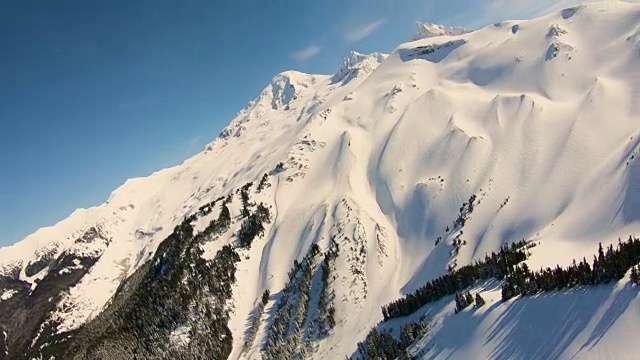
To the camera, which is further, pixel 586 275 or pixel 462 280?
pixel 462 280

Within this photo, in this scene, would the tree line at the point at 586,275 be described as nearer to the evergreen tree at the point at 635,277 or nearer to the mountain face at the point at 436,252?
the evergreen tree at the point at 635,277

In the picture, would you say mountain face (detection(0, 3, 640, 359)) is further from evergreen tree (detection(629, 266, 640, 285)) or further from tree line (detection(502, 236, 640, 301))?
evergreen tree (detection(629, 266, 640, 285))

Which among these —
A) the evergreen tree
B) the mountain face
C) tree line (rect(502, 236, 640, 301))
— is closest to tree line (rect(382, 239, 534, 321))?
the mountain face

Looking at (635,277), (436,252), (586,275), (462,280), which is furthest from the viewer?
(436,252)

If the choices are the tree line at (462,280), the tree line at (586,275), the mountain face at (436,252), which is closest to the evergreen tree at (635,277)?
the tree line at (586,275)

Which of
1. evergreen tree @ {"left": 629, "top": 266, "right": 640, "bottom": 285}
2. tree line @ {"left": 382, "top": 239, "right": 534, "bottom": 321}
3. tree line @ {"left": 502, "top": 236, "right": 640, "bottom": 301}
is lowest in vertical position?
evergreen tree @ {"left": 629, "top": 266, "right": 640, "bottom": 285}

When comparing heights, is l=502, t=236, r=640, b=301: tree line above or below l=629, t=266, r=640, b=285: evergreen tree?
above

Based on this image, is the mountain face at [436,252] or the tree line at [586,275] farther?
the mountain face at [436,252]

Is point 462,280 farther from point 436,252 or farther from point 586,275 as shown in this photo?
point 436,252

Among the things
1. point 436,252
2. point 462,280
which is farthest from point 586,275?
point 436,252

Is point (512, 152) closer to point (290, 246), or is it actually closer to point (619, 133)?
point (619, 133)

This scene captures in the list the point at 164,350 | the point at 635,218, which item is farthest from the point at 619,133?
the point at 164,350

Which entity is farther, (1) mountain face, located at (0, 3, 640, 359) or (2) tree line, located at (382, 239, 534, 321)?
(2) tree line, located at (382, 239, 534, 321)
